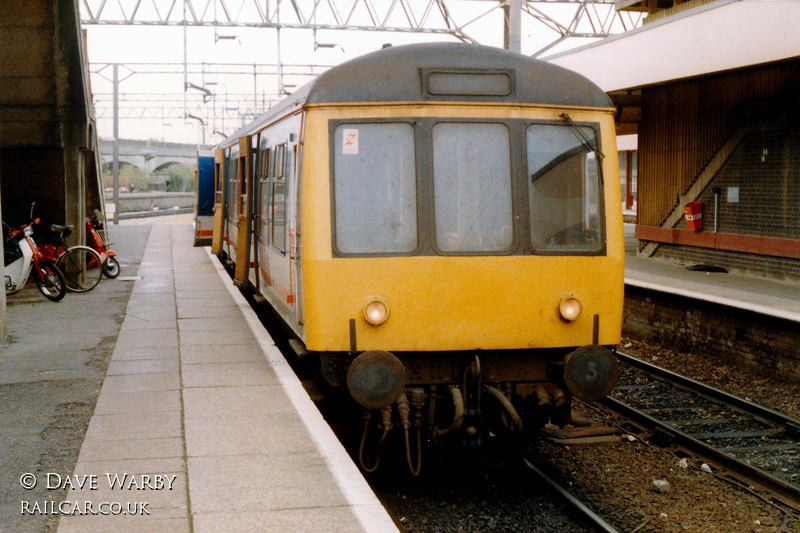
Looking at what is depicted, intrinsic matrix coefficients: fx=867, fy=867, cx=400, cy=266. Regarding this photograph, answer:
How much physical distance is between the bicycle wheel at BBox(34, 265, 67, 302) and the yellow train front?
7.40 metres

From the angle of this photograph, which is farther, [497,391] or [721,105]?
[721,105]

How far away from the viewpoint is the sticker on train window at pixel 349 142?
19.9 ft

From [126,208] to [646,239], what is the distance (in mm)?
43847

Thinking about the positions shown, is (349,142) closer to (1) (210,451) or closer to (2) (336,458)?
(2) (336,458)

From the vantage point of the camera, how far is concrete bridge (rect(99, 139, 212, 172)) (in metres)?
71.2

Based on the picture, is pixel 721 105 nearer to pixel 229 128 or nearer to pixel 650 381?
pixel 650 381

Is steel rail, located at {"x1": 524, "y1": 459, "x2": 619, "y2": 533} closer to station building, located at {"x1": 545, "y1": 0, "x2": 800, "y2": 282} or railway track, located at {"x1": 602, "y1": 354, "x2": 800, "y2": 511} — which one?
railway track, located at {"x1": 602, "y1": 354, "x2": 800, "y2": 511}

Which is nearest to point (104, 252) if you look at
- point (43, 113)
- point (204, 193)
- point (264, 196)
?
point (43, 113)

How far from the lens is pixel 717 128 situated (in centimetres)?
1558

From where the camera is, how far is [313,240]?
5.96m

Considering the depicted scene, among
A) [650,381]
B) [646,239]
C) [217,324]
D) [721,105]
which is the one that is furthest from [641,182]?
[217,324]

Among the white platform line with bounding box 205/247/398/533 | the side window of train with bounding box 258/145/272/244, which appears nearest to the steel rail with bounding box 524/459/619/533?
the white platform line with bounding box 205/247/398/533

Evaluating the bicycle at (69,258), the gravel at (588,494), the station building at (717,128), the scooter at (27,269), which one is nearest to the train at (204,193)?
the bicycle at (69,258)

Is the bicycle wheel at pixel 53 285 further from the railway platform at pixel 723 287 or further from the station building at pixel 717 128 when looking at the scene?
the station building at pixel 717 128
